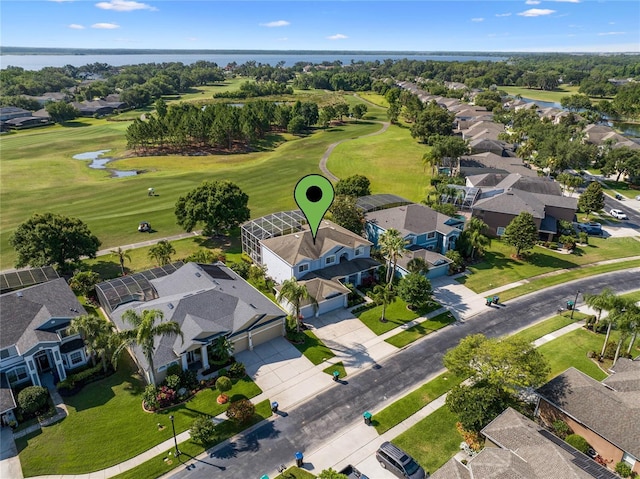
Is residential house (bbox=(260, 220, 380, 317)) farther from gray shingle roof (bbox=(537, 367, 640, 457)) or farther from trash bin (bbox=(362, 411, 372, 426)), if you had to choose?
gray shingle roof (bbox=(537, 367, 640, 457))

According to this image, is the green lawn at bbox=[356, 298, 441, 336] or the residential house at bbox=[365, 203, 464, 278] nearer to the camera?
the green lawn at bbox=[356, 298, 441, 336]

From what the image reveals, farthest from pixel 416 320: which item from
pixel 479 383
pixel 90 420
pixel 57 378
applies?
pixel 57 378

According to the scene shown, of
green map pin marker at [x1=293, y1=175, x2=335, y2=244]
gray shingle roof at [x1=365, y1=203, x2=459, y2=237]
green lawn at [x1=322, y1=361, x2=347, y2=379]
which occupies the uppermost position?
green map pin marker at [x1=293, y1=175, x2=335, y2=244]

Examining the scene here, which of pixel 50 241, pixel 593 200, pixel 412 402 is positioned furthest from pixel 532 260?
pixel 50 241

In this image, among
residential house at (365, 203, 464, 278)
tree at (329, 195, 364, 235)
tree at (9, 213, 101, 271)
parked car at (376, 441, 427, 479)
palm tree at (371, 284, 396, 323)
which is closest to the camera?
parked car at (376, 441, 427, 479)

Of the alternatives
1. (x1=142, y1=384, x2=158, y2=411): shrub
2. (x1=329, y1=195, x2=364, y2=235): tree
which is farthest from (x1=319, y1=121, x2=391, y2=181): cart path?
(x1=142, y1=384, x2=158, y2=411): shrub

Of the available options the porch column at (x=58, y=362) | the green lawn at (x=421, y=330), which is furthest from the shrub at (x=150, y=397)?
the green lawn at (x=421, y=330)

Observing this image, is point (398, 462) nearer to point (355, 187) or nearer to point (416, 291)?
point (416, 291)
